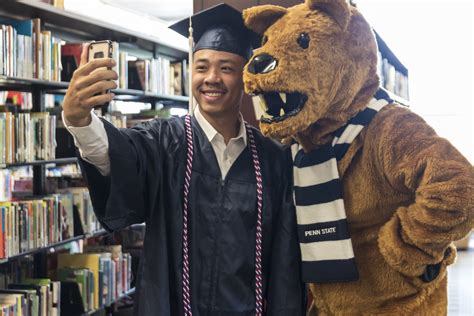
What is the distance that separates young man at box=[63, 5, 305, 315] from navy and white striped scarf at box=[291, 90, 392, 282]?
107 mm

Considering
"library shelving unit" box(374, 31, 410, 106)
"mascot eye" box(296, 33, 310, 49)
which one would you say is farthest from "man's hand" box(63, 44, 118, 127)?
"library shelving unit" box(374, 31, 410, 106)

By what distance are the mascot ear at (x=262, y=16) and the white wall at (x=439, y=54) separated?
6071 millimetres

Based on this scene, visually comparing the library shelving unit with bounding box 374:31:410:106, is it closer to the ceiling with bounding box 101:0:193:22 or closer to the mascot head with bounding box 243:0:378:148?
the mascot head with bounding box 243:0:378:148

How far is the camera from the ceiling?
7.29m

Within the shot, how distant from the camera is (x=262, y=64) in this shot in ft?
4.61

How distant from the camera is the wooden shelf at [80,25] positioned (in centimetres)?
306

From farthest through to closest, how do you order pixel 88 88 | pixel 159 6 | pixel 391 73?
pixel 159 6 → pixel 391 73 → pixel 88 88

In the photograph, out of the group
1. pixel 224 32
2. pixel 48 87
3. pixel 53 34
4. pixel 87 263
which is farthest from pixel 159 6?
pixel 224 32

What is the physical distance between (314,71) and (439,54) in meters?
7.58

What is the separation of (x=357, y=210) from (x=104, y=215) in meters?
0.65

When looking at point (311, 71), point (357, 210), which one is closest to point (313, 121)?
point (311, 71)

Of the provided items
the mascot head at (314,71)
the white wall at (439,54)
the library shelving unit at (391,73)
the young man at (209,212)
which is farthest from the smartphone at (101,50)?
the white wall at (439,54)

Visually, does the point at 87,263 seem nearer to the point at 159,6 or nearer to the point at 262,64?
the point at 262,64

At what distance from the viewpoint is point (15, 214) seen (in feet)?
9.77
